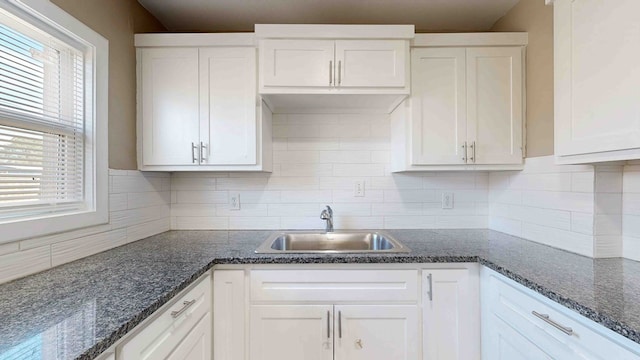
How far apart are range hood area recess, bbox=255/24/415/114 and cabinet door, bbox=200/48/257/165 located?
0.12 meters

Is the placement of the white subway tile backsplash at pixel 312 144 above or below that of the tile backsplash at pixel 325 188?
above

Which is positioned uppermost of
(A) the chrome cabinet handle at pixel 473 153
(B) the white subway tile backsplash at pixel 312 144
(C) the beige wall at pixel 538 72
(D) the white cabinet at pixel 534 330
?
(C) the beige wall at pixel 538 72

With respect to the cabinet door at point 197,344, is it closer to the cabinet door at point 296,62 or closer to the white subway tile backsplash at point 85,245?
the white subway tile backsplash at point 85,245

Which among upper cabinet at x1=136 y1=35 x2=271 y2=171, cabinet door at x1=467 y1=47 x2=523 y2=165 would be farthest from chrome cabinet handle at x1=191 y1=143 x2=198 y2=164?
cabinet door at x1=467 y1=47 x2=523 y2=165

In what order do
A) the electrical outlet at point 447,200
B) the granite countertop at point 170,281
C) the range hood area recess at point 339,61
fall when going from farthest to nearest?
1. the electrical outlet at point 447,200
2. the range hood area recess at point 339,61
3. the granite countertop at point 170,281

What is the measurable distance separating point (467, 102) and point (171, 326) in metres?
1.87

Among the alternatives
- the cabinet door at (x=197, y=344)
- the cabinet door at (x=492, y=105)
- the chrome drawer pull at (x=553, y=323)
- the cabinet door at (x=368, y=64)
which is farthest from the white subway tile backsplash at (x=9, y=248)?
the cabinet door at (x=492, y=105)

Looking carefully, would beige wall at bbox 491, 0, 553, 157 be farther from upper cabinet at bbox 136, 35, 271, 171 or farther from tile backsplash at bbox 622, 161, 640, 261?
upper cabinet at bbox 136, 35, 271, 171

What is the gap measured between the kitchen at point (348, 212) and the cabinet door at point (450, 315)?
2 centimetres

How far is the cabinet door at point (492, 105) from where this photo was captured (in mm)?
1750

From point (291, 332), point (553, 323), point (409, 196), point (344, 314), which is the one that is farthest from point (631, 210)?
point (291, 332)

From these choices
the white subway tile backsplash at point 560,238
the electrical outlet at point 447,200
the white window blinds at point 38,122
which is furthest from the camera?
the electrical outlet at point 447,200

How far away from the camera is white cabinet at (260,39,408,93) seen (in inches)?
66.5

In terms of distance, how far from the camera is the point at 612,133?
102 centimetres
